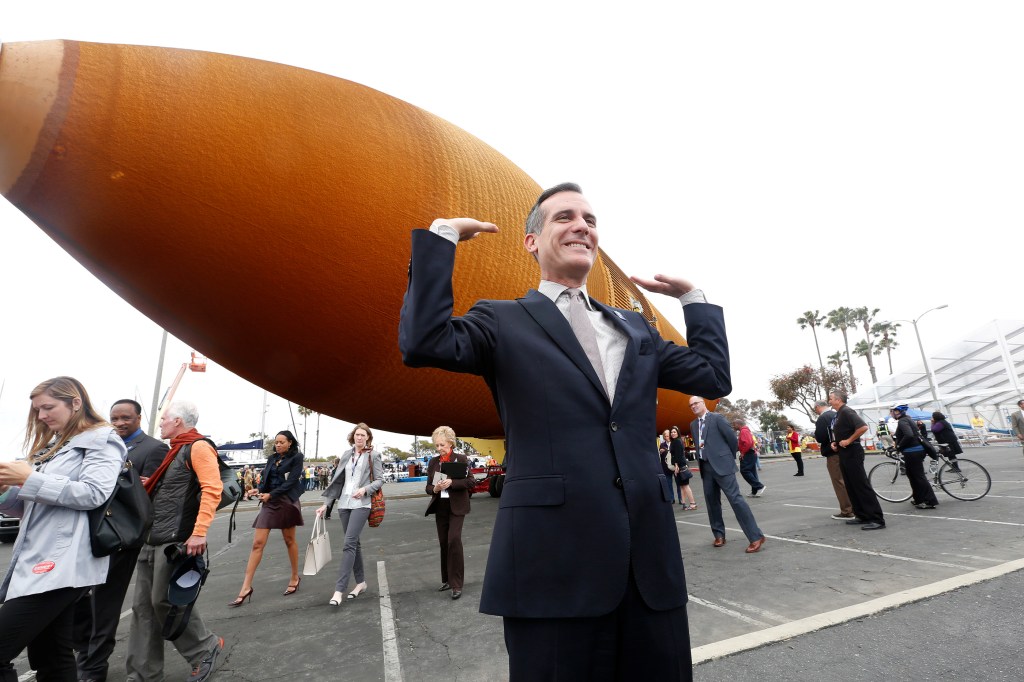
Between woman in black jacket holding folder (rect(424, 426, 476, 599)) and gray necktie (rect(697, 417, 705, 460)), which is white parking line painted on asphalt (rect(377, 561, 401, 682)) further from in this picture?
gray necktie (rect(697, 417, 705, 460))

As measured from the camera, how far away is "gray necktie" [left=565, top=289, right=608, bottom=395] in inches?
49.2

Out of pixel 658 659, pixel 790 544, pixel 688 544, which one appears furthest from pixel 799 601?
pixel 658 659

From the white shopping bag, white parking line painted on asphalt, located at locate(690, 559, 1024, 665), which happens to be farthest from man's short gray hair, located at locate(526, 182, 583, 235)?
the white shopping bag

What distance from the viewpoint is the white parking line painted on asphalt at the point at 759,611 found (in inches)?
120

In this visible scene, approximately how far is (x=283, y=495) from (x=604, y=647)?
4646 millimetres

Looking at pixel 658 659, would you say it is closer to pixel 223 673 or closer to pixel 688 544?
pixel 223 673

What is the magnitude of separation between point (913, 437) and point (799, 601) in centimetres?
475

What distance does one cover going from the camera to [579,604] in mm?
1000

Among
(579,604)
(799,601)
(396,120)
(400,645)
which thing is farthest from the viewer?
(396,120)

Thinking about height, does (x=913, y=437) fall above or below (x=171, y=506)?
above

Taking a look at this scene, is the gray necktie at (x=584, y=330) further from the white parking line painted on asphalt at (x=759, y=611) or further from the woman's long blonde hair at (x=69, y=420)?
the white parking line painted on asphalt at (x=759, y=611)

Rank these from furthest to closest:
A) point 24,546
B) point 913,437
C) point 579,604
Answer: point 913,437 → point 24,546 → point 579,604

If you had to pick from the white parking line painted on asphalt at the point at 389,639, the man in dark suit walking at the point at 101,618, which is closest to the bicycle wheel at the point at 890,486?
the white parking line painted on asphalt at the point at 389,639

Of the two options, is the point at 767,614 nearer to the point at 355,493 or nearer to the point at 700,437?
the point at 700,437
